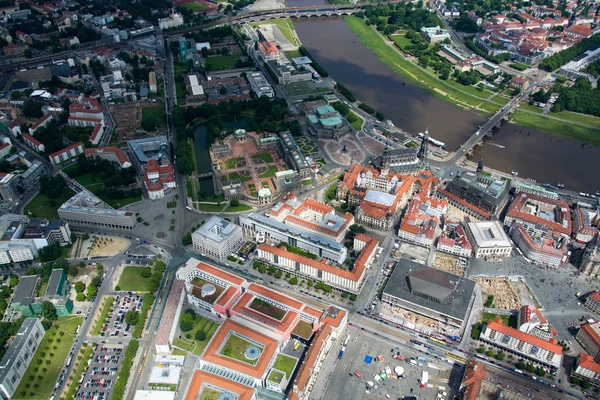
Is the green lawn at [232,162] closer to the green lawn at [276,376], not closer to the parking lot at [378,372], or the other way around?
the parking lot at [378,372]

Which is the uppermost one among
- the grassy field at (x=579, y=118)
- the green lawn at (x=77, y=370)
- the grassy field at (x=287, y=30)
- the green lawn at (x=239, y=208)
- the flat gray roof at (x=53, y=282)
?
the grassy field at (x=579, y=118)

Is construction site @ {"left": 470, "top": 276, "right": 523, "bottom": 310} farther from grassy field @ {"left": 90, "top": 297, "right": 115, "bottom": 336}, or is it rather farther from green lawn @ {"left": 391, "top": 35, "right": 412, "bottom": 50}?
green lawn @ {"left": 391, "top": 35, "right": 412, "bottom": 50}

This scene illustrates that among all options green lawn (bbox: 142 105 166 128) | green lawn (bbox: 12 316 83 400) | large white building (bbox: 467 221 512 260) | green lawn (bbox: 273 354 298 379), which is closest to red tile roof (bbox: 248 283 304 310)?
green lawn (bbox: 273 354 298 379)

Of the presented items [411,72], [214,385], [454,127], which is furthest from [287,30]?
[214,385]

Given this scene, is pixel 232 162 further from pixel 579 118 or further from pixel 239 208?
pixel 579 118

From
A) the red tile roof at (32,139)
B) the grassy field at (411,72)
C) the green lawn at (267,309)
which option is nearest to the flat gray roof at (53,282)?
the green lawn at (267,309)

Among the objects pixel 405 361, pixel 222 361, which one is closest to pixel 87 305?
pixel 222 361
